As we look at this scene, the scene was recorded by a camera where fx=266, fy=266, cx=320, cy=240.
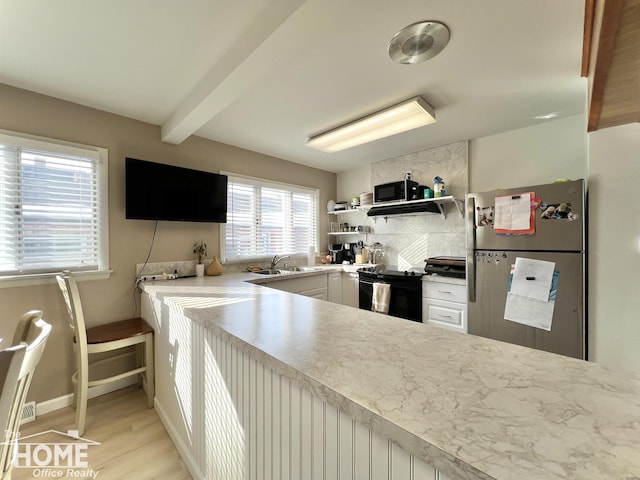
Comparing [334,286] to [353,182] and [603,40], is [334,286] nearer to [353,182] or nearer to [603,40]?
[353,182]

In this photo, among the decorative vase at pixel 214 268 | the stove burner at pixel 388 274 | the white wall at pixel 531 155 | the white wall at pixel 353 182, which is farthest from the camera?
the white wall at pixel 353 182

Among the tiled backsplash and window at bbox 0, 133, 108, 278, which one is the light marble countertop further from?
the tiled backsplash

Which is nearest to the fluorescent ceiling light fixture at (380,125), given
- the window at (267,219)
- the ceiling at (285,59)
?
the ceiling at (285,59)

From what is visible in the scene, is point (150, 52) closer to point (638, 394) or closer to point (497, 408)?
point (497, 408)

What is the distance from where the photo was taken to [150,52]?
1.57 metres

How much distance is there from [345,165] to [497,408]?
3.73m

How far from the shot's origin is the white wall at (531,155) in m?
2.38

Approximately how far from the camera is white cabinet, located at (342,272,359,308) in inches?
135

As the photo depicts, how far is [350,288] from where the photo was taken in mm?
3482

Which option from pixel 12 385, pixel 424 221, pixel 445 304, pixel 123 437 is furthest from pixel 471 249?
pixel 123 437

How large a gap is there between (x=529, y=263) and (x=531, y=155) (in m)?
1.34

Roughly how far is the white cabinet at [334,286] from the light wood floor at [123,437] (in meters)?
2.04

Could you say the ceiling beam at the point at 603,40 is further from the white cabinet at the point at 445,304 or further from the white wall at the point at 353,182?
the white wall at the point at 353,182

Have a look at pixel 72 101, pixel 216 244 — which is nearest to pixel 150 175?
pixel 72 101
